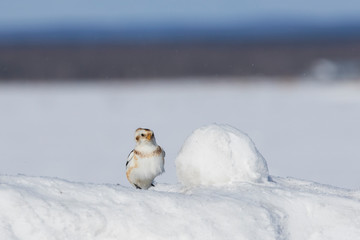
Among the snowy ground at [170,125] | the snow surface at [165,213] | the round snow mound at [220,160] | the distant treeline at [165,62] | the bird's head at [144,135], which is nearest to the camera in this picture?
the snow surface at [165,213]

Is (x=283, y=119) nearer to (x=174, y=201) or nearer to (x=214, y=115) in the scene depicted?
(x=214, y=115)

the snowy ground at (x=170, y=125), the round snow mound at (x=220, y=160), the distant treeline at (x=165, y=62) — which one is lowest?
the snowy ground at (x=170, y=125)

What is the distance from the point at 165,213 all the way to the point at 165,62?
52.8 m

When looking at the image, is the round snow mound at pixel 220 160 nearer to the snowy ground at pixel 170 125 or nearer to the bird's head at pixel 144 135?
the bird's head at pixel 144 135

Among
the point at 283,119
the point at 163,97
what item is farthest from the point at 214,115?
Answer: the point at 163,97

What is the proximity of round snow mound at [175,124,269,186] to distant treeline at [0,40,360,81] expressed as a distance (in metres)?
40.1

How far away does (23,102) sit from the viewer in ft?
80.4

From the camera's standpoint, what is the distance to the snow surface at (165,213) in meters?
3.75

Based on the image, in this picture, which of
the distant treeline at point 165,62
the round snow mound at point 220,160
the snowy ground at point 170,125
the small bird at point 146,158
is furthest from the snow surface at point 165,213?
the distant treeline at point 165,62

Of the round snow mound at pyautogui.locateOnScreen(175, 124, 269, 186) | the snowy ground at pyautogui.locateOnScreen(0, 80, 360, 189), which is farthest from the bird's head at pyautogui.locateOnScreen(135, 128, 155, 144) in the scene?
the snowy ground at pyautogui.locateOnScreen(0, 80, 360, 189)

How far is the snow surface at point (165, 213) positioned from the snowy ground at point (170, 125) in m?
6.58

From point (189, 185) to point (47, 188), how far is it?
3.12 ft

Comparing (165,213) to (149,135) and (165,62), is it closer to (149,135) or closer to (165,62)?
Result: (149,135)

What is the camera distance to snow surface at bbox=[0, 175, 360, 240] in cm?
375
